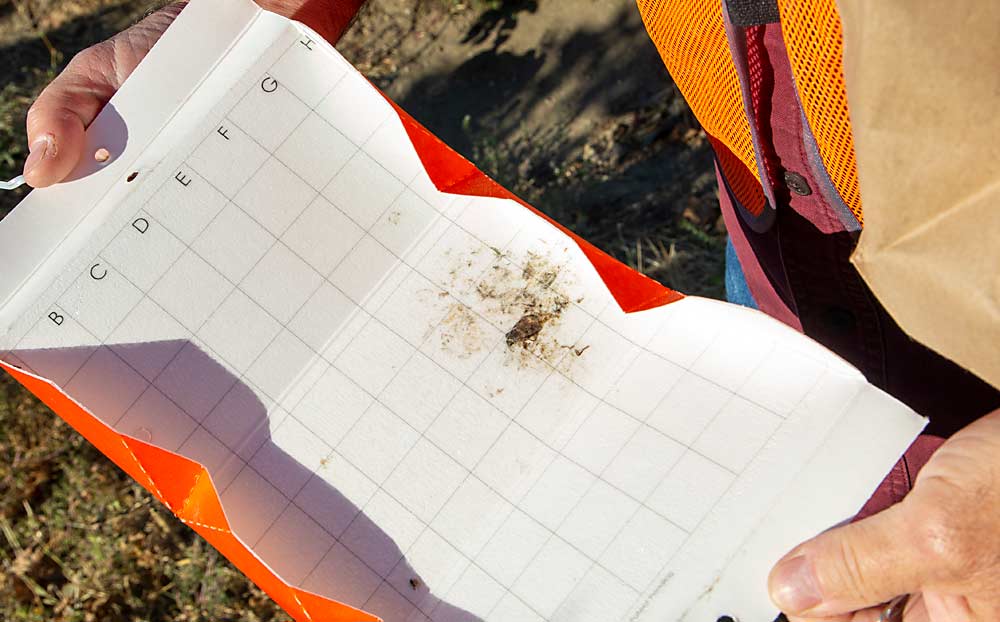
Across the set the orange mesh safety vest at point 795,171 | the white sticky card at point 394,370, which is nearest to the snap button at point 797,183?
the orange mesh safety vest at point 795,171

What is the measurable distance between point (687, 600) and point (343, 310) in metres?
0.50

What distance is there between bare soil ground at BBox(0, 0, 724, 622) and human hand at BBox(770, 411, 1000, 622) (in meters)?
1.19

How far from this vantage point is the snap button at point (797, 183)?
0.99m

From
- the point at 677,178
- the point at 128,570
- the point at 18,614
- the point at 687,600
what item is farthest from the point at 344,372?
the point at 677,178

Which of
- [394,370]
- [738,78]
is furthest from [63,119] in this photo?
[738,78]

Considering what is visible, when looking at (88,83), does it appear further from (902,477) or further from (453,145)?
(453,145)

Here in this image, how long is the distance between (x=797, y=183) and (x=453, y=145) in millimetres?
1432

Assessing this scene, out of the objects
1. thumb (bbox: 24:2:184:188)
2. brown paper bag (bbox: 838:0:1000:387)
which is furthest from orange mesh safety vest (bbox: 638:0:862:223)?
thumb (bbox: 24:2:184:188)

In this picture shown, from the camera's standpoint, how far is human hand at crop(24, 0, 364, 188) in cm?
94

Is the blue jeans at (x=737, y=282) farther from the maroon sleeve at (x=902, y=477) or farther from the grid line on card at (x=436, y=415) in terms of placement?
the grid line on card at (x=436, y=415)

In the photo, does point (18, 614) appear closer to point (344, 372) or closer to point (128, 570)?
point (128, 570)

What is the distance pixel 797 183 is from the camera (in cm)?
100

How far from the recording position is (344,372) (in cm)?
98

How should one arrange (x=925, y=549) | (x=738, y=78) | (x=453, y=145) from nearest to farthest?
(x=925, y=549)
(x=738, y=78)
(x=453, y=145)
